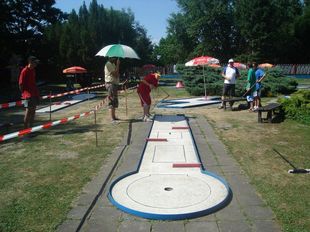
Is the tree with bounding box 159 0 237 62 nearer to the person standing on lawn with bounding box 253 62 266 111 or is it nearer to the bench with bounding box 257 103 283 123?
the person standing on lawn with bounding box 253 62 266 111

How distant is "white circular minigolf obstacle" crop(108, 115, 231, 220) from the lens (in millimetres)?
4320

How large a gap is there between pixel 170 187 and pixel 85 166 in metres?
1.77

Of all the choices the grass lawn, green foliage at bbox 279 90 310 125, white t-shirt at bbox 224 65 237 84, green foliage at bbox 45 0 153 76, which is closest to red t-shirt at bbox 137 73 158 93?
the grass lawn

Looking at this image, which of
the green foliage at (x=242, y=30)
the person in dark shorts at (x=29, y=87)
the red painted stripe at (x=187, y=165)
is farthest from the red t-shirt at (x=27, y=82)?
the green foliage at (x=242, y=30)

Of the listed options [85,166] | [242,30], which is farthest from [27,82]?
[242,30]

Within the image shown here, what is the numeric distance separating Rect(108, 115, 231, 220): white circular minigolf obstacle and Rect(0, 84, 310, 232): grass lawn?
60 cm

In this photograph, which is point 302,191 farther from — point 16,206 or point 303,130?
point 303,130

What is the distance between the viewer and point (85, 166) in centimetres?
618

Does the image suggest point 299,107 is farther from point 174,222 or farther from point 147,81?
point 174,222

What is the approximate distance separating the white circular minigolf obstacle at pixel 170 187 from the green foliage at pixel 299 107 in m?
4.29

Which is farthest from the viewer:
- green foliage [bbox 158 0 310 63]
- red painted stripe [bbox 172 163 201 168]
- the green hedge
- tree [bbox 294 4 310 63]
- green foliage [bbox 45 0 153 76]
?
tree [bbox 294 4 310 63]

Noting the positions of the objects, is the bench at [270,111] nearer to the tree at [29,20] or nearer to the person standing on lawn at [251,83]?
the person standing on lawn at [251,83]

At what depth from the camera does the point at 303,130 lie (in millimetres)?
9000

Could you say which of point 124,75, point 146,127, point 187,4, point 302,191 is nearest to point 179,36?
point 187,4
